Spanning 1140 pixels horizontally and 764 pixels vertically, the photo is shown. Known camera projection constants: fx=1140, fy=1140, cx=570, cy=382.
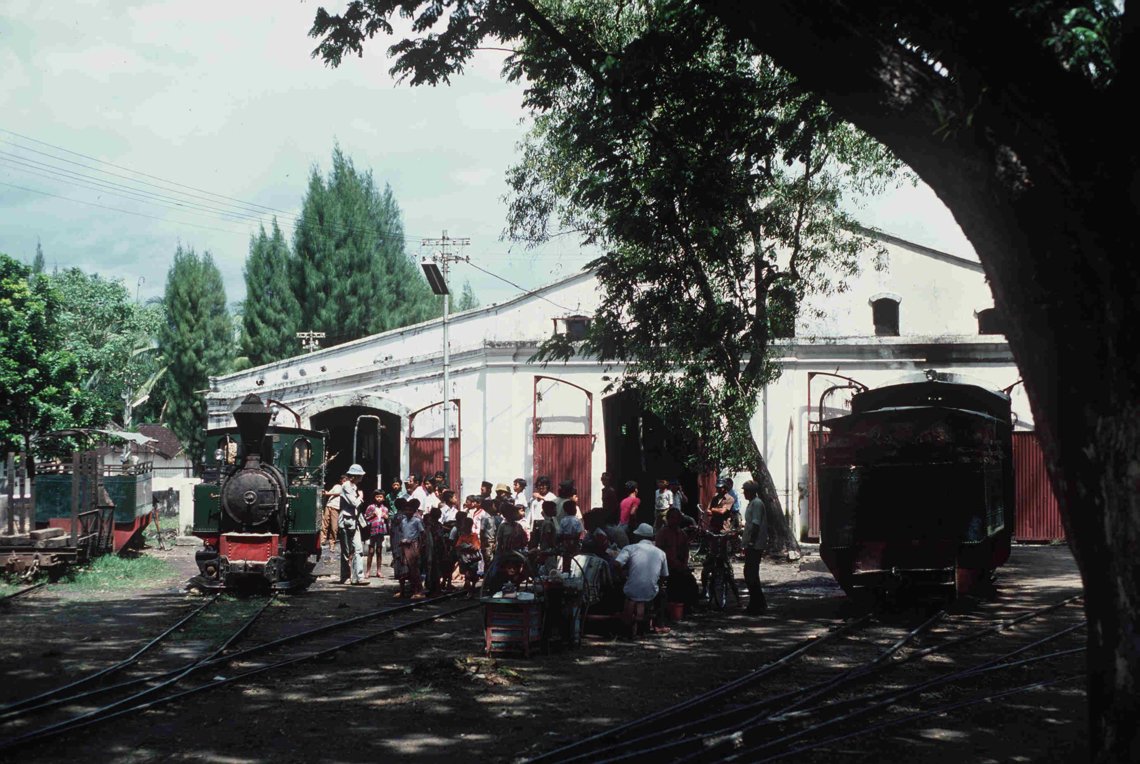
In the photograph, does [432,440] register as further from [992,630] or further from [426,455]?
[992,630]

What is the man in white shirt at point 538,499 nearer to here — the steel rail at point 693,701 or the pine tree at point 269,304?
the steel rail at point 693,701

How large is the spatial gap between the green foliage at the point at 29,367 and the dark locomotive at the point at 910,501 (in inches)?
797

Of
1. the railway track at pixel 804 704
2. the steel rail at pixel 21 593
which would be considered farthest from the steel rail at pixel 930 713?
the steel rail at pixel 21 593

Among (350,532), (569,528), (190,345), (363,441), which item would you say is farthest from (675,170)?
(190,345)

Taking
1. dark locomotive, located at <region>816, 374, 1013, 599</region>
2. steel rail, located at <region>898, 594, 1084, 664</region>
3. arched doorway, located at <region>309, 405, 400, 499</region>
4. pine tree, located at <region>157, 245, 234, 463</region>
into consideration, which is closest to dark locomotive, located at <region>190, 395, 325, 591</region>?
dark locomotive, located at <region>816, 374, 1013, 599</region>

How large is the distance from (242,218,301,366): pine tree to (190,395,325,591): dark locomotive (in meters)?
34.1

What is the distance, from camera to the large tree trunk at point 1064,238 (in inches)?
218

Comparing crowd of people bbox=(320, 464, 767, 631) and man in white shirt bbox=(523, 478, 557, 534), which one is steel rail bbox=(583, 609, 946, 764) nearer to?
crowd of people bbox=(320, 464, 767, 631)

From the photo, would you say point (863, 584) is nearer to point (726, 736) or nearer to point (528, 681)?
point (528, 681)

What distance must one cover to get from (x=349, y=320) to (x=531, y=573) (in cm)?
4182

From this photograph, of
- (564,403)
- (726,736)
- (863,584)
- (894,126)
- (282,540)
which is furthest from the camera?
(564,403)

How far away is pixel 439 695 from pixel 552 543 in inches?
213

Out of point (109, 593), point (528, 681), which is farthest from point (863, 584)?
point (109, 593)

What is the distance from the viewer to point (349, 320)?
52.3 m
